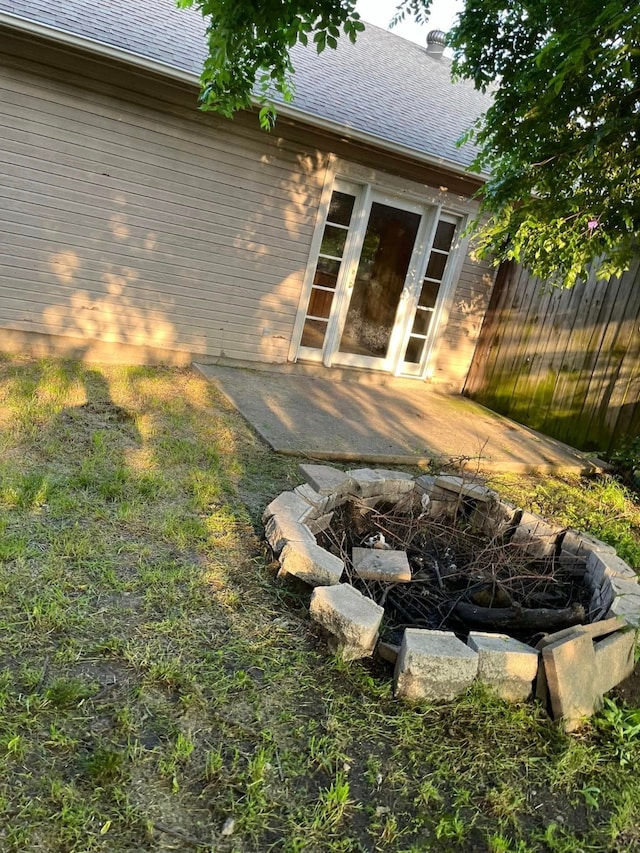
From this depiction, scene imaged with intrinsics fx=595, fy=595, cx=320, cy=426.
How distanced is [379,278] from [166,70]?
332 cm

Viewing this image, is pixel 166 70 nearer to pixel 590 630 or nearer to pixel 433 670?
pixel 433 670

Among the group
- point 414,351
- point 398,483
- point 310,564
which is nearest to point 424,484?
point 398,483

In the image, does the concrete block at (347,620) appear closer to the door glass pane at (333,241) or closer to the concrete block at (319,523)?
the concrete block at (319,523)

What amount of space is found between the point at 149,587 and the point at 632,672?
2.20 metres

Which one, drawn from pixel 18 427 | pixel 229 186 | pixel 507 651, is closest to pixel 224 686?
pixel 507 651

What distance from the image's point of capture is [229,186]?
6.36 meters

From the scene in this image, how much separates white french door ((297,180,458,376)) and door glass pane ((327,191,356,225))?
1 cm

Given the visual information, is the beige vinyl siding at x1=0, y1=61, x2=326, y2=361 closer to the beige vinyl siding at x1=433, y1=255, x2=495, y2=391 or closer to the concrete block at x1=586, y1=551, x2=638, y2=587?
the beige vinyl siding at x1=433, y1=255, x2=495, y2=391

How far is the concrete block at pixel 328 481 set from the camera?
11.6 feet

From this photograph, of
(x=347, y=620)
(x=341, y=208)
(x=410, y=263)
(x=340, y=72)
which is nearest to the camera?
(x=347, y=620)

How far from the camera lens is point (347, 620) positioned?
2.43 meters

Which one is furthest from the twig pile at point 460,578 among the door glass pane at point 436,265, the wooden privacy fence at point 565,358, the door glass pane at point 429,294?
the door glass pane at point 436,265

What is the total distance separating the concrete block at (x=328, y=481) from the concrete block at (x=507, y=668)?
135 centimetres

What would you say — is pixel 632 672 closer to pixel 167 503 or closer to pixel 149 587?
pixel 149 587
